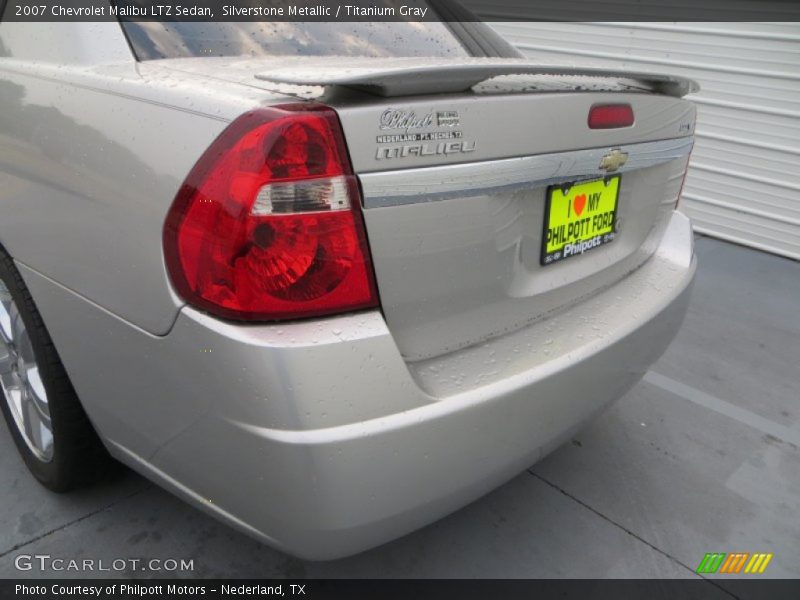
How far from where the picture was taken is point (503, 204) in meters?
1.37

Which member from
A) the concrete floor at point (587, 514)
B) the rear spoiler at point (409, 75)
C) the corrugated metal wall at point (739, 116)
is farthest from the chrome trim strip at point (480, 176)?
the corrugated metal wall at point (739, 116)

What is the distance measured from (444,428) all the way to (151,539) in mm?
1063

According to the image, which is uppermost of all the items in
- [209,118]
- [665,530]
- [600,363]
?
[209,118]

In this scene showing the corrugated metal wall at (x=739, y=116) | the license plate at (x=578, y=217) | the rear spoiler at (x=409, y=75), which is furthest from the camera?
the corrugated metal wall at (x=739, y=116)

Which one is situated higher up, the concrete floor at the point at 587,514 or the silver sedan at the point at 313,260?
the silver sedan at the point at 313,260

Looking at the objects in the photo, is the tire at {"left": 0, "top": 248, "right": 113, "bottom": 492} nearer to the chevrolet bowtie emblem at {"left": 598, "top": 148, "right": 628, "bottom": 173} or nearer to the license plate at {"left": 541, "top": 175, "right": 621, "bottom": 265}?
the license plate at {"left": 541, "top": 175, "right": 621, "bottom": 265}

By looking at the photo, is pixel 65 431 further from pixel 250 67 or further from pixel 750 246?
pixel 750 246

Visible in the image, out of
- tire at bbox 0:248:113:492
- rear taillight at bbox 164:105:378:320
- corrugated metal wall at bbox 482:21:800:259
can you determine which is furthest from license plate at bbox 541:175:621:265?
corrugated metal wall at bbox 482:21:800:259

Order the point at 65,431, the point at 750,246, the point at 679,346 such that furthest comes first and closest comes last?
1. the point at 750,246
2. the point at 679,346
3. the point at 65,431

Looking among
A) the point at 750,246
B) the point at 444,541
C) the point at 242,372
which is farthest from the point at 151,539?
the point at 750,246

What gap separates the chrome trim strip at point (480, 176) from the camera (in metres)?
1.18

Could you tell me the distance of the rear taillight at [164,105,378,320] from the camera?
112 cm

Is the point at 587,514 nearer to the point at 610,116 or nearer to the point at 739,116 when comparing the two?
the point at 610,116

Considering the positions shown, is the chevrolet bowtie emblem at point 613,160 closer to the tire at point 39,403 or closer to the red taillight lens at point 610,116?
the red taillight lens at point 610,116
